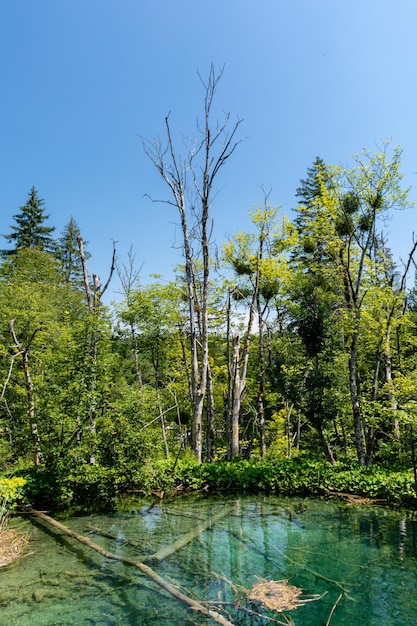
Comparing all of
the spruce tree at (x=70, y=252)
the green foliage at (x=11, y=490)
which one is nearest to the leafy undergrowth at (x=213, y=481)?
the green foliage at (x=11, y=490)

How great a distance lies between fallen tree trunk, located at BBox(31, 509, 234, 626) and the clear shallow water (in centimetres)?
8

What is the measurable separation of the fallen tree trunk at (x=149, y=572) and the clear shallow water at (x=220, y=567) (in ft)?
0.27

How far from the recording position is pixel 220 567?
515cm

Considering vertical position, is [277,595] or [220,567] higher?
[277,595]

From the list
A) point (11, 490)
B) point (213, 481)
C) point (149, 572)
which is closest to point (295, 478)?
point (213, 481)

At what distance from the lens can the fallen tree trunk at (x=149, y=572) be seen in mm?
3703

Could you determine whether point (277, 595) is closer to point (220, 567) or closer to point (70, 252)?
point (220, 567)

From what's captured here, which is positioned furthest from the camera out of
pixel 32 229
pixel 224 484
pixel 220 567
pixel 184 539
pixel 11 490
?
pixel 32 229

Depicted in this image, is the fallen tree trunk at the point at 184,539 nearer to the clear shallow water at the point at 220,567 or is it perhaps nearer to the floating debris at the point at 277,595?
the clear shallow water at the point at 220,567

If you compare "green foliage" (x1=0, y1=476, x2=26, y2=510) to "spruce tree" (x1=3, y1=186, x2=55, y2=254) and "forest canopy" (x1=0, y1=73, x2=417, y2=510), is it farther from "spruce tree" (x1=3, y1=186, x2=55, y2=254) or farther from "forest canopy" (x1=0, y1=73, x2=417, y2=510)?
"spruce tree" (x1=3, y1=186, x2=55, y2=254)

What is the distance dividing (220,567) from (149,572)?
39.4 inches

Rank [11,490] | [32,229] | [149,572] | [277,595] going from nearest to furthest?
[277,595] < [149,572] < [11,490] < [32,229]

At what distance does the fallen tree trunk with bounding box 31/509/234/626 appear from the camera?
370cm

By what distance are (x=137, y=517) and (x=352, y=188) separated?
32.2ft
